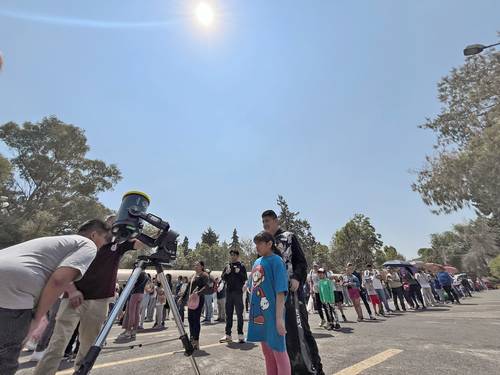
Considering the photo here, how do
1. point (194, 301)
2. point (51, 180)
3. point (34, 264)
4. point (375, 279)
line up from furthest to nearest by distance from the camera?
point (51, 180) < point (375, 279) < point (194, 301) < point (34, 264)

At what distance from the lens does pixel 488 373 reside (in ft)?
12.2

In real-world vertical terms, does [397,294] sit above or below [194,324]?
above

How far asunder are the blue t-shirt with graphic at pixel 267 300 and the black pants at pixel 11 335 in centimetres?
200

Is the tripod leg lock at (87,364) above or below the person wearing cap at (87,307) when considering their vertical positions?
below

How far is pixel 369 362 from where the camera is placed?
4383 millimetres

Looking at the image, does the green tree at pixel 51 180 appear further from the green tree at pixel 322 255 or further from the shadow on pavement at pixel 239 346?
the green tree at pixel 322 255

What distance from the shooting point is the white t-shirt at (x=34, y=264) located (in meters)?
1.88

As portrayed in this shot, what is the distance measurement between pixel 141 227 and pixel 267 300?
155cm

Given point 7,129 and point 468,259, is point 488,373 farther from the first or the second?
point 468,259

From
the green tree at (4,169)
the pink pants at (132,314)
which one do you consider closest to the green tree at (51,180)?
the green tree at (4,169)

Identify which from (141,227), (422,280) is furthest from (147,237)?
(422,280)

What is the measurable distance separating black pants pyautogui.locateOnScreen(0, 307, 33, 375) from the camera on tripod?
36.8 inches

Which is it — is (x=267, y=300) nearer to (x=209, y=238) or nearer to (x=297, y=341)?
(x=297, y=341)

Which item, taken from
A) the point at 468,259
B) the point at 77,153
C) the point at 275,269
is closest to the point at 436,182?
the point at 275,269
